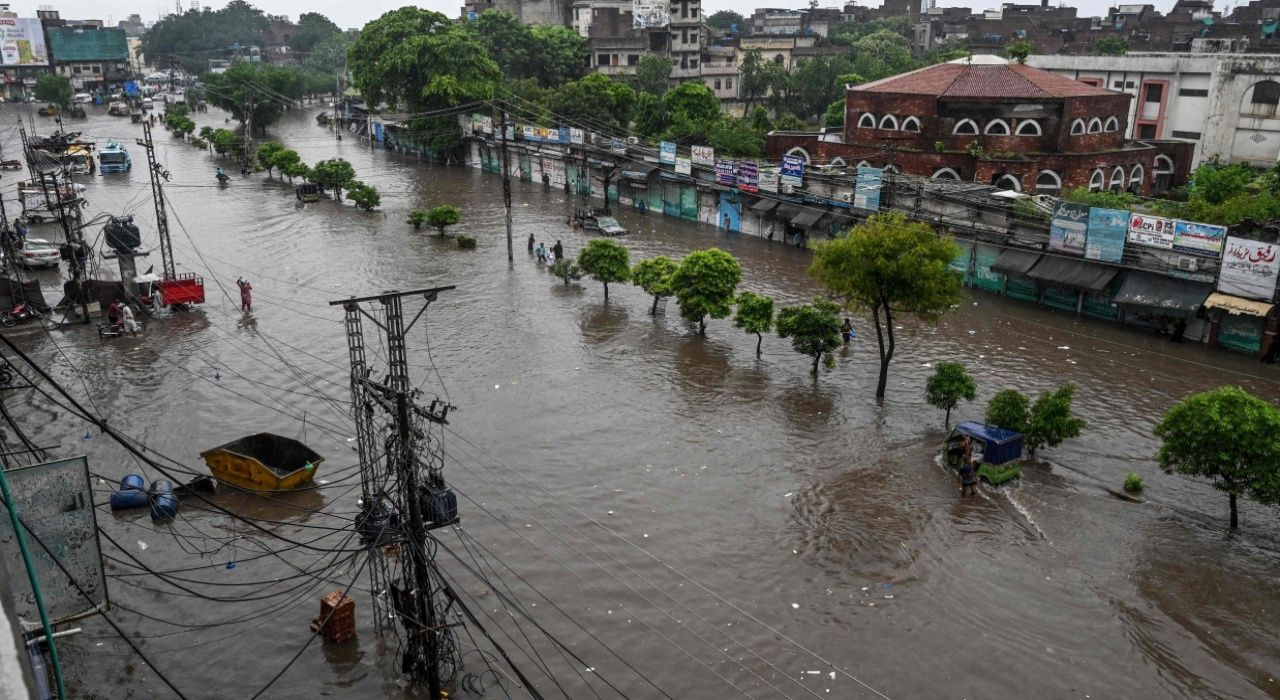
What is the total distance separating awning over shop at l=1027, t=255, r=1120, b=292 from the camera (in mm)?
31500

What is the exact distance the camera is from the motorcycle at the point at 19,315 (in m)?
30.5

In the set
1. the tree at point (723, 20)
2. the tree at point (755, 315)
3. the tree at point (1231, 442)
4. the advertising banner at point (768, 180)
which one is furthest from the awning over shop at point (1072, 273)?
the tree at point (723, 20)

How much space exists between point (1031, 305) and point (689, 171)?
1925 centimetres

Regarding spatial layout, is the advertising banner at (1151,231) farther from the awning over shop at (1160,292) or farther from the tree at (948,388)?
the tree at (948,388)

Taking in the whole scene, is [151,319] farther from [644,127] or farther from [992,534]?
[644,127]

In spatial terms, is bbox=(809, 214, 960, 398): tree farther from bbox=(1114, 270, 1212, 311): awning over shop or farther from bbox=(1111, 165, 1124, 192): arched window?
bbox=(1111, 165, 1124, 192): arched window

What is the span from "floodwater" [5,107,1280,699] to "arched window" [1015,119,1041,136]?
51.2 feet

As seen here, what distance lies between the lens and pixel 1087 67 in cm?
6303

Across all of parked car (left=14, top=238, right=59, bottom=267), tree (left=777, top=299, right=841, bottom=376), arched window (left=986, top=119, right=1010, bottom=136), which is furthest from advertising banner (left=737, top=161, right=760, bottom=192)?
parked car (left=14, top=238, right=59, bottom=267)

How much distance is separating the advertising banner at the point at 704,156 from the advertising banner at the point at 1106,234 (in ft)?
63.9

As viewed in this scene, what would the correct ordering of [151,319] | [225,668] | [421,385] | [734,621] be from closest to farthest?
[225,668]
[734,621]
[421,385]
[151,319]

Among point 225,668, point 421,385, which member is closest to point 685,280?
point 421,385

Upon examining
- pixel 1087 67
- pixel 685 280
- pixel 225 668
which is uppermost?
pixel 1087 67

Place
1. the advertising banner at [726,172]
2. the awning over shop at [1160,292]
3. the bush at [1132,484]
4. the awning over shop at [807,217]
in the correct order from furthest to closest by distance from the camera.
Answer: the advertising banner at [726,172], the awning over shop at [807,217], the awning over shop at [1160,292], the bush at [1132,484]
